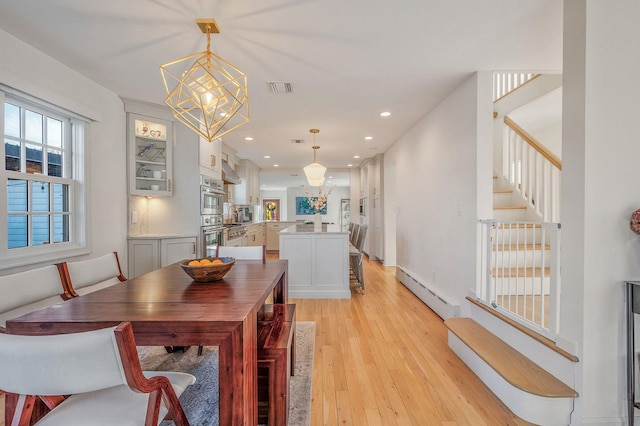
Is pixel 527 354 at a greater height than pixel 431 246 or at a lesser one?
lesser

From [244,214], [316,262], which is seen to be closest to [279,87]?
[316,262]

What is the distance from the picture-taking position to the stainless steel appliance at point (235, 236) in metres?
5.40

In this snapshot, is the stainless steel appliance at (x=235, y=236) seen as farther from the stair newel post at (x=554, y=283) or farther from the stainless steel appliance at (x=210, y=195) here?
the stair newel post at (x=554, y=283)

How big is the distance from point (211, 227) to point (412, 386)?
343cm

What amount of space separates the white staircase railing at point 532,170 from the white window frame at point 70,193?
472 centimetres

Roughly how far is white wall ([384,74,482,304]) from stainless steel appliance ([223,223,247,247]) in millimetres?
3137

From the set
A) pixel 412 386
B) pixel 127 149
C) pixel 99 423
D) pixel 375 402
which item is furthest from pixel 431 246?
pixel 127 149

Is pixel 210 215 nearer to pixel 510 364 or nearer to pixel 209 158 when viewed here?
pixel 209 158

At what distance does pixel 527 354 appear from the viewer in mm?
1986

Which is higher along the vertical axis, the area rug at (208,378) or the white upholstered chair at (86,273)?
the white upholstered chair at (86,273)

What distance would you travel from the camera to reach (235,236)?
5.83m

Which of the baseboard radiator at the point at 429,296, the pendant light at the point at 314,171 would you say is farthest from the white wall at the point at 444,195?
the pendant light at the point at 314,171

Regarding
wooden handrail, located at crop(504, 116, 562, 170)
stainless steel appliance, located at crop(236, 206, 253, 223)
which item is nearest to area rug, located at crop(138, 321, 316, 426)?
wooden handrail, located at crop(504, 116, 562, 170)

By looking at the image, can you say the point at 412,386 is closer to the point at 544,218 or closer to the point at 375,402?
the point at 375,402
